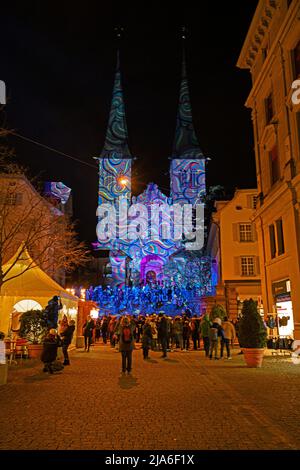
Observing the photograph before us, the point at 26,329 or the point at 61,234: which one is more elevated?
the point at 61,234

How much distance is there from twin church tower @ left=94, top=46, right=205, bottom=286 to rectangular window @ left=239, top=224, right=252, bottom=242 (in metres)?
28.0

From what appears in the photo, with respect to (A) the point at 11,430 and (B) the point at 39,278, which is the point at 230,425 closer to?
(A) the point at 11,430

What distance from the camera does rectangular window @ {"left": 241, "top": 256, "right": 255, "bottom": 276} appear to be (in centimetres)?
3462

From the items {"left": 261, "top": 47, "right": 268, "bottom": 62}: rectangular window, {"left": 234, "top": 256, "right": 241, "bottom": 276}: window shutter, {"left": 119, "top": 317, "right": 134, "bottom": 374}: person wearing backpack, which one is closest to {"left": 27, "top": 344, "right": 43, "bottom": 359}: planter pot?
{"left": 119, "top": 317, "right": 134, "bottom": 374}: person wearing backpack

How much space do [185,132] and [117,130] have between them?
11244 mm

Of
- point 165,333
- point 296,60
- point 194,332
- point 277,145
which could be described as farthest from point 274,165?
point 165,333

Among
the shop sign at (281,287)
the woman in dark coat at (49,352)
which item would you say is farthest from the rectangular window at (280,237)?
the woman in dark coat at (49,352)

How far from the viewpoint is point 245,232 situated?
35.2m

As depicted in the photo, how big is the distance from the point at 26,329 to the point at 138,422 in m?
11.2

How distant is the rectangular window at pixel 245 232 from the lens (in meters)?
35.0

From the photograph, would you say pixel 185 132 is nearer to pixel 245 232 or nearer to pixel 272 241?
pixel 245 232

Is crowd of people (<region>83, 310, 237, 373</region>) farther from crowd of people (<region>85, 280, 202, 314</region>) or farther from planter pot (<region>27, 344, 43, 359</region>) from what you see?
crowd of people (<region>85, 280, 202, 314</region>)

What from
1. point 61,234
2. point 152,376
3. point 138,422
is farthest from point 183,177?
point 138,422

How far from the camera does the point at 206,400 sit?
824cm
